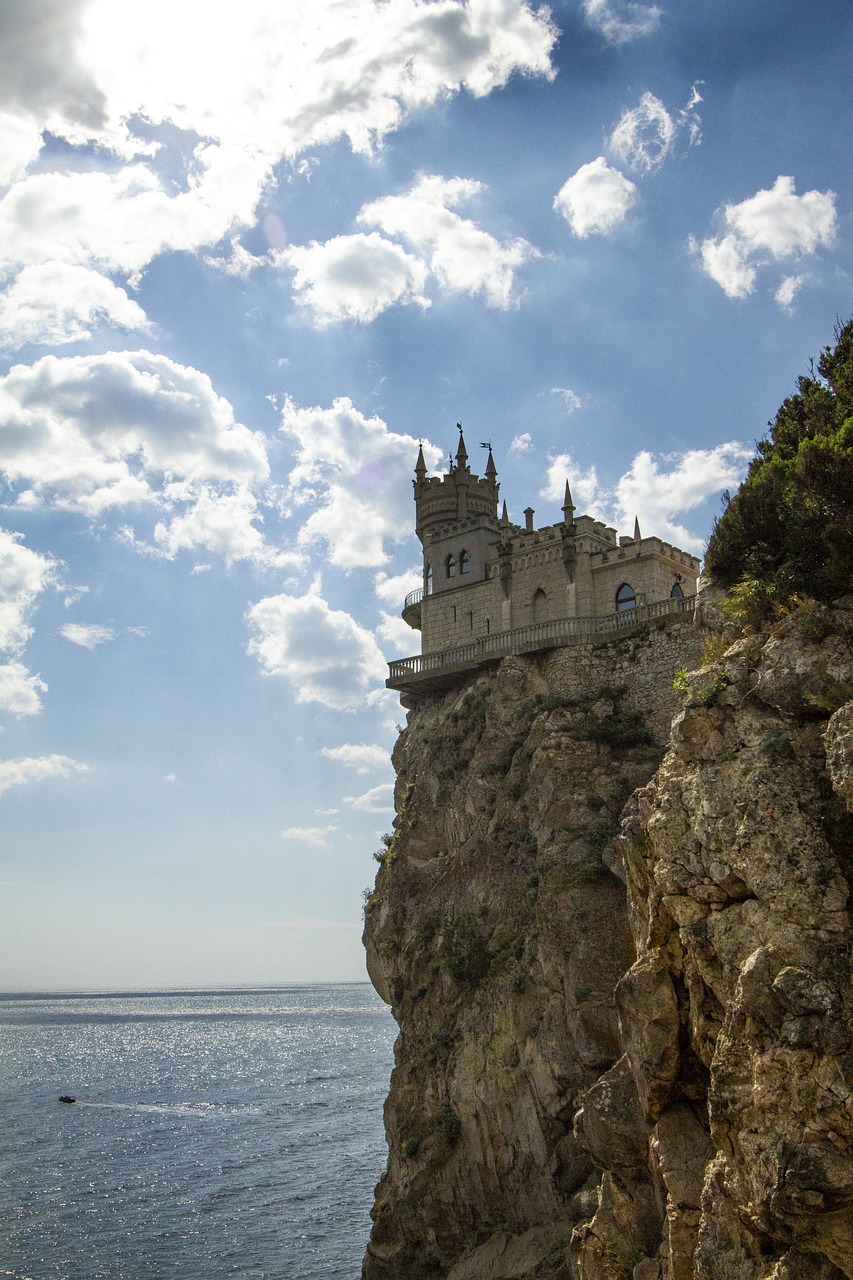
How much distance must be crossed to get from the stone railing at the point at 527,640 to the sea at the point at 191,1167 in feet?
68.9

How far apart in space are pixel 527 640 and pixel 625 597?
3772 millimetres

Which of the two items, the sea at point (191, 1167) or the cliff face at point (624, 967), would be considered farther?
the sea at point (191, 1167)

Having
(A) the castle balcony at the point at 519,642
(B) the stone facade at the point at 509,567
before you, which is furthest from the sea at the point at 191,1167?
(B) the stone facade at the point at 509,567

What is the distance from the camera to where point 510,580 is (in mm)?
42469

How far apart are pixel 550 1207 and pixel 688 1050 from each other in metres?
11.7

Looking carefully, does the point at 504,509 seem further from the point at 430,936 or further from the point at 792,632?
the point at 792,632

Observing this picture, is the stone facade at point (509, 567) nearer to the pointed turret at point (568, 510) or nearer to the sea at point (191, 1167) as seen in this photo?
the pointed turret at point (568, 510)

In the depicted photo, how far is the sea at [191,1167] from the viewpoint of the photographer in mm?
39375

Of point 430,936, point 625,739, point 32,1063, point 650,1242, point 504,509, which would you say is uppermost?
point 504,509

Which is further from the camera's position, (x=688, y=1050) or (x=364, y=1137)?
(x=364, y=1137)

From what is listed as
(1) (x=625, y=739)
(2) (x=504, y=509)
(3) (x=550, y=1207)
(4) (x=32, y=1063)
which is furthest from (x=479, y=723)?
(4) (x=32, y=1063)

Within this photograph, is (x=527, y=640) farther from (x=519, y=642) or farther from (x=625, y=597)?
(x=625, y=597)

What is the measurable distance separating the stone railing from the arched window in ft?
2.54

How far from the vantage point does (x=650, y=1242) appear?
71.6ft
